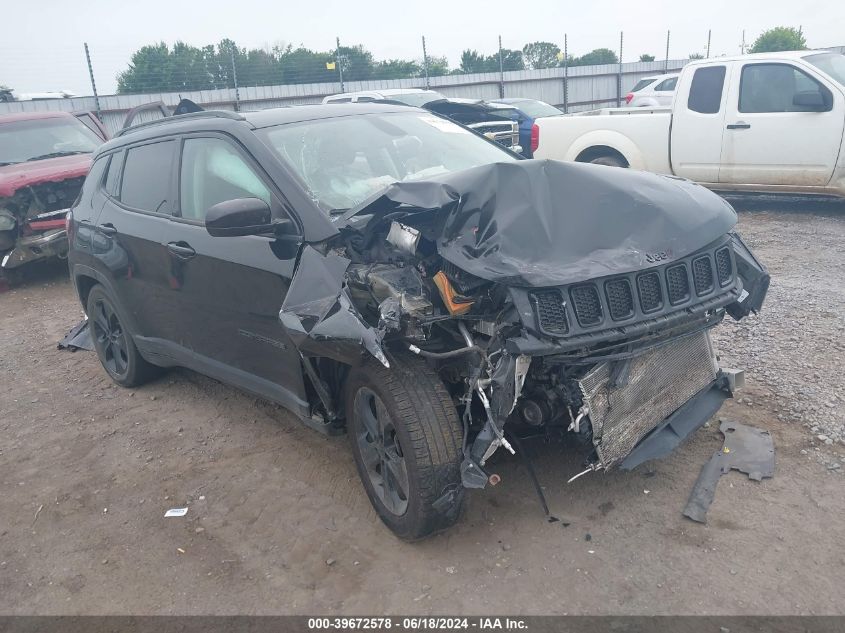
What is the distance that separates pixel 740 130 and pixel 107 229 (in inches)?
287

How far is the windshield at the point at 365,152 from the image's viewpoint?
3.66m

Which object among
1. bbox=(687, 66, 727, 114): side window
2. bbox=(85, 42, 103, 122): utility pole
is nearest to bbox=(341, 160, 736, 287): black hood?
bbox=(687, 66, 727, 114): side window

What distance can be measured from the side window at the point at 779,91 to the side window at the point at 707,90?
0.26 meters

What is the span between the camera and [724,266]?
3236mm

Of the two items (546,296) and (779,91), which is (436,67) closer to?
(779,91)

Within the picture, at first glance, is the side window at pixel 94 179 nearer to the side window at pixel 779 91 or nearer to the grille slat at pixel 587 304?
the grille slat at pixel 587 304

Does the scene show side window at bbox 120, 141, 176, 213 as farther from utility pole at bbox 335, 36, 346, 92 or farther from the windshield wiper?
utility pole at bbox 335, 36, 346, 92

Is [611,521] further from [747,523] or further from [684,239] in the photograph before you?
[684,239]

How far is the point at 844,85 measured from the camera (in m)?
7.92

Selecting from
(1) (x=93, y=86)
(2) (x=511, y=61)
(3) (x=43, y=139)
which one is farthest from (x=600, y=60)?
(3) (x=43, y=139)
